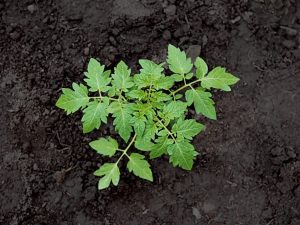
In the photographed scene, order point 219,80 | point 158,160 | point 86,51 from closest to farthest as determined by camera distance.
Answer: point 219,80
point 158,160
point 86,51

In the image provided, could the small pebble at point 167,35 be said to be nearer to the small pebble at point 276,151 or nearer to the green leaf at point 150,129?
the green leaf at point 150,129

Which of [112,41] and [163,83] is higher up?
[163,83]

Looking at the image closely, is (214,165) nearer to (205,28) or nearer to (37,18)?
(205,28)

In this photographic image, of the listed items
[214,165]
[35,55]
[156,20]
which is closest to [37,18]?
[35,55]

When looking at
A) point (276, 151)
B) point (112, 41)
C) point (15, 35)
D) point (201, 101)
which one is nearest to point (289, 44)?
point (276, 151)

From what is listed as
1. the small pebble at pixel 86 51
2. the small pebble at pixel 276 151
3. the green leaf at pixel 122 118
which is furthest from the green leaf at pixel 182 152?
the small pebble at pixel 86 51

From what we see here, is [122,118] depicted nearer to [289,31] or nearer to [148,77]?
[148,77]
